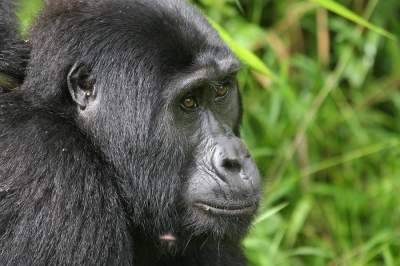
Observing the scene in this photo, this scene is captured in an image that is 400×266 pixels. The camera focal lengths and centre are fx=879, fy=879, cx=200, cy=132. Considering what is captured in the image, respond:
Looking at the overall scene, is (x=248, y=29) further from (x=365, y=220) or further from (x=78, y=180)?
(x=78, y=180)

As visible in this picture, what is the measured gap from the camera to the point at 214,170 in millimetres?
3951

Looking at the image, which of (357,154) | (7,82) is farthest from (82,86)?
(357,154)

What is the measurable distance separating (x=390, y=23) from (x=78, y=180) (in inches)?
163

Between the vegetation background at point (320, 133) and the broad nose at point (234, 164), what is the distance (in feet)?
4.63

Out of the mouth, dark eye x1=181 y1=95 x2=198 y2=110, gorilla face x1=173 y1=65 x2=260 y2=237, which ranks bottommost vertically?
the mouth

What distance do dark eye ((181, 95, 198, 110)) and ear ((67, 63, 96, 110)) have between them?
16.2 inches

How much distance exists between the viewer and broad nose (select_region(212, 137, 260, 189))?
394 centimetres

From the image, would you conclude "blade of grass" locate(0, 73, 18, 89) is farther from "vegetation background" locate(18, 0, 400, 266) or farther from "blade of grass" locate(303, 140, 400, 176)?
"blade of grass" locate(303, 140, 400, 176)

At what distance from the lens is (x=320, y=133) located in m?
6.60

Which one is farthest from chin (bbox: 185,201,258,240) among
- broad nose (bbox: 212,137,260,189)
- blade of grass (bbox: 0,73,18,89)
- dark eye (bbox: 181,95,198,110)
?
blade of grass (bbox: 0,73,18,89)

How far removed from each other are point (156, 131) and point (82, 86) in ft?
1.30

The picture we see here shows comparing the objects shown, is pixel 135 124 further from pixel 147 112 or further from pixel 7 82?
pixel 7 82

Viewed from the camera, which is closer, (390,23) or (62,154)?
(62,154)

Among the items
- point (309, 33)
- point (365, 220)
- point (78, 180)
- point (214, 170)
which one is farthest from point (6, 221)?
point (309, 33)
